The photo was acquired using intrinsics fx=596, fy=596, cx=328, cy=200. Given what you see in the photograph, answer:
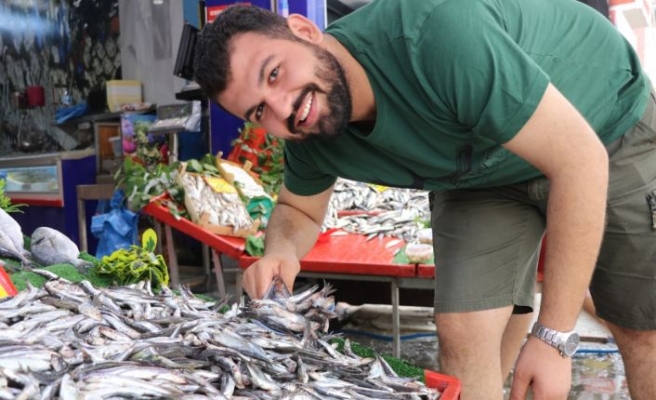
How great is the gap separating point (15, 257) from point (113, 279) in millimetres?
592

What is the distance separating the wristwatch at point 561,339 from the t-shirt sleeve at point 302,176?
104cm

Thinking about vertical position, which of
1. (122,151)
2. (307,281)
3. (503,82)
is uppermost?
(503,82)

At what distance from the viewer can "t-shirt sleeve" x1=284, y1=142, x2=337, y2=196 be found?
2.32m

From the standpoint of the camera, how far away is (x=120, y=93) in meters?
8.90

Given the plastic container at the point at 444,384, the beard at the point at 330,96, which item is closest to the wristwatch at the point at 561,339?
the plastic container at the point at 444,384

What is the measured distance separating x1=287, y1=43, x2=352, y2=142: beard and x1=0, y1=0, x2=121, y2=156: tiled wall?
8.49m

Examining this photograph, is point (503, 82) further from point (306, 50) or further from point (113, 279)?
point (113, 279)

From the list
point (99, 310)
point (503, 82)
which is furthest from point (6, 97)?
point (503, 82)

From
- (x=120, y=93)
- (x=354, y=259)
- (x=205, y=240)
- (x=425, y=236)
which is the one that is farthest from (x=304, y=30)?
Result: (x=120, y=93)

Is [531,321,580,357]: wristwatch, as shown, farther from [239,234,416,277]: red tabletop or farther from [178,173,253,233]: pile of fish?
[178,173,253,233]: pile of fish

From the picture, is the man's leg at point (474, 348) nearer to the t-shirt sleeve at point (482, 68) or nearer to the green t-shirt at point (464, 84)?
the green t-shirt at point (464, 84)

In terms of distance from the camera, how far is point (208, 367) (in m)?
1.61

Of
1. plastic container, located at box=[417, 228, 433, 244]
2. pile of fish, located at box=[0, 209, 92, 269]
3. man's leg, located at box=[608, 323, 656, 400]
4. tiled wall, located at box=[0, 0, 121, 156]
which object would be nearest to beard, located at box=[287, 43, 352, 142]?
man's leg, located at box=[608, 323, 656, 400]

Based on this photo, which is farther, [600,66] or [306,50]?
[600,66]
